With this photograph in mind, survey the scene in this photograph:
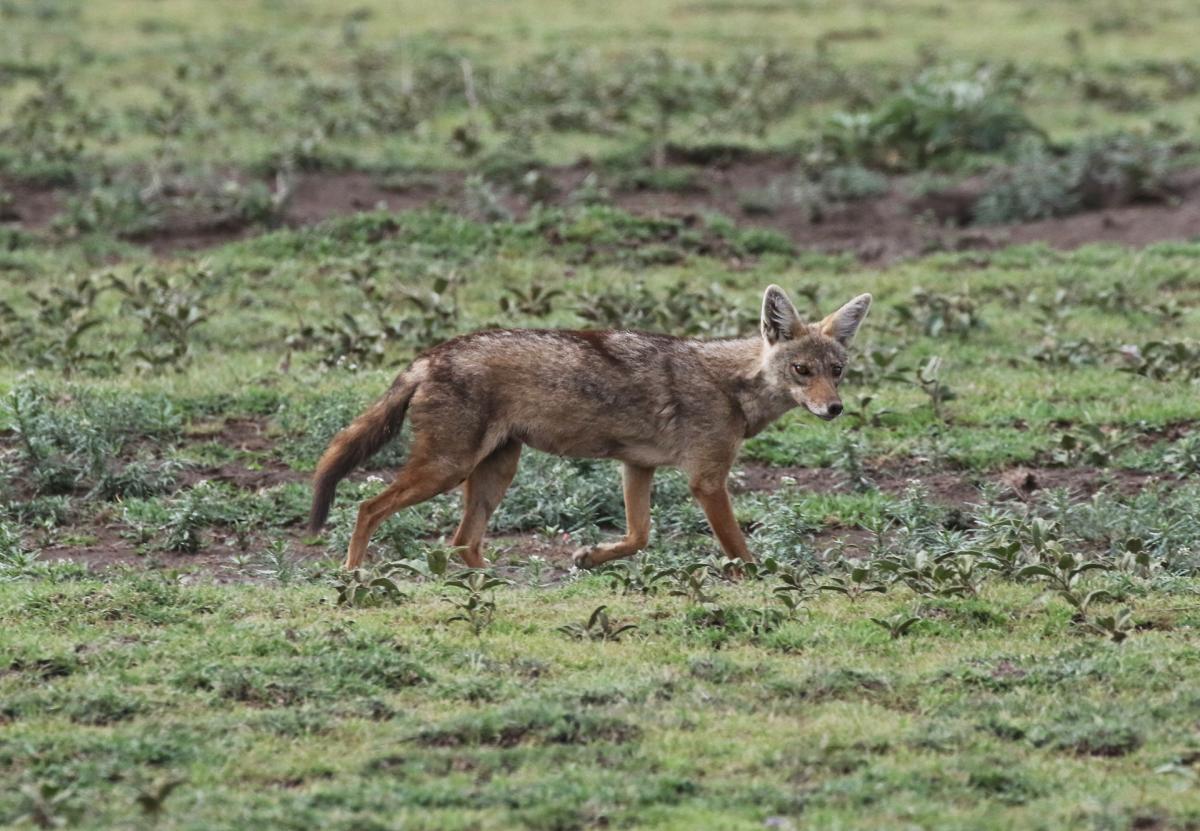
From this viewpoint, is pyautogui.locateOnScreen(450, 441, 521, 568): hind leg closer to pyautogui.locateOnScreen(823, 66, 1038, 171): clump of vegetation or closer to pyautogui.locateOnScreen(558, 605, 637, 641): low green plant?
pyautogui.locateOnScreen(558, 605, 637, 641): low green plant

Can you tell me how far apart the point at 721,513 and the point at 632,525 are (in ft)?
1.60

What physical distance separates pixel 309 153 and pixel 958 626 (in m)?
11.9

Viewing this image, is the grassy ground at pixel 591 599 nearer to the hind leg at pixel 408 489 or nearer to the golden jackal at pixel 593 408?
the hind leg at pixel 408 489

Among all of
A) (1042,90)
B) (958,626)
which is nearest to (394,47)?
(1042,90)

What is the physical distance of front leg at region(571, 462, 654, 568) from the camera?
9891 mm

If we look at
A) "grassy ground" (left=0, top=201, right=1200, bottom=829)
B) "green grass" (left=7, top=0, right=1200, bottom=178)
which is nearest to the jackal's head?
"grassy ground" (left=0, top=201, right=1200, bottom=829)

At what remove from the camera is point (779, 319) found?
33.9ft

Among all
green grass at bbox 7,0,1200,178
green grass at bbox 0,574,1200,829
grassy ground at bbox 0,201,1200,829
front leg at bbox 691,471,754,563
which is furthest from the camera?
green grass at bbox 7,0,1200,178

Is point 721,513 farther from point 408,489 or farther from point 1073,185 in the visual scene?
point 1073,185

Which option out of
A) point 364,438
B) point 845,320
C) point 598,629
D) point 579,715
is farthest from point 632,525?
point 579,715

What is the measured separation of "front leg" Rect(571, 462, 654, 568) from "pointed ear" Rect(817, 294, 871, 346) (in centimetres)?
130

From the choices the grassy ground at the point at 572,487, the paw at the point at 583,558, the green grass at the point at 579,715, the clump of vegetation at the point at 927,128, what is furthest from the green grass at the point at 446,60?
the green grass at the point at 579,715

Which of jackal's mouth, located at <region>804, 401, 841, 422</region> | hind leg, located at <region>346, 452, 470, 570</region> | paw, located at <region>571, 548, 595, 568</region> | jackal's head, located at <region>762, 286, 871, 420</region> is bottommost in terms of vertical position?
paw, located at <region>571, 548, 595, 568</region>

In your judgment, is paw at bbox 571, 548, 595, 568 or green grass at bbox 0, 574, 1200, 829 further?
paw at bbox 571, 548, 595, 568
